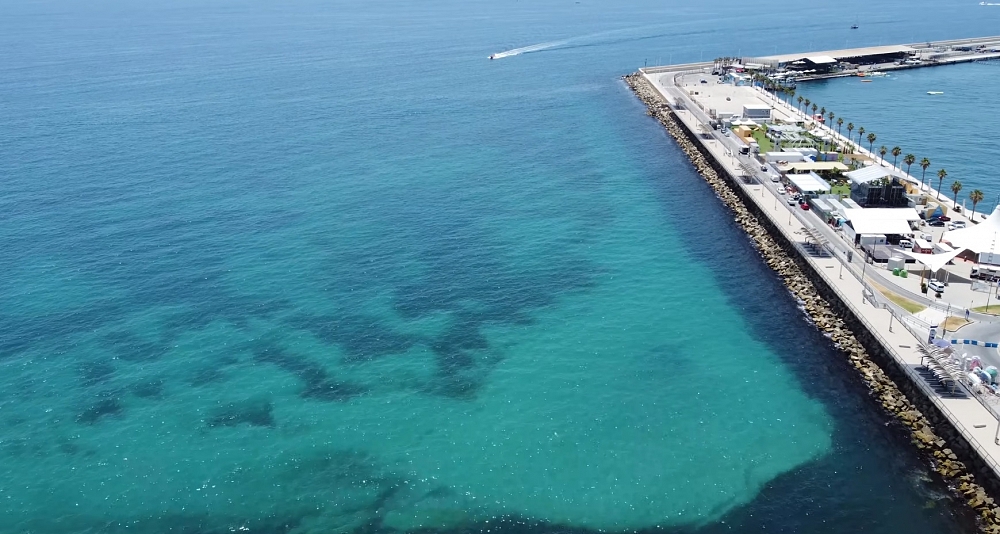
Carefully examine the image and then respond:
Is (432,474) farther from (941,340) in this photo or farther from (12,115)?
(12,115)

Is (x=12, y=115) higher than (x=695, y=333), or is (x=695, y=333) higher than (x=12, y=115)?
(x=12, y=115)

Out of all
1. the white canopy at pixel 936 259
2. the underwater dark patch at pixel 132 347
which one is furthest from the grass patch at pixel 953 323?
the underwater dark patch at pixel 132 347

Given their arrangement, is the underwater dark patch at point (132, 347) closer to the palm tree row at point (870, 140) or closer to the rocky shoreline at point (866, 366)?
the rocky shoreline at point (866, 366)

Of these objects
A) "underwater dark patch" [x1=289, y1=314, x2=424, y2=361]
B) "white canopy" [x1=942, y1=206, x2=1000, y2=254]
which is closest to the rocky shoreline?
"white canopy" [x1=942, y1=206, x2=1000, y2=254]

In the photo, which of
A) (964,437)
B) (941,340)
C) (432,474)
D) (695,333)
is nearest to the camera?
(964,437)

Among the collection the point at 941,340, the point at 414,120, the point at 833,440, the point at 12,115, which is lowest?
the point at 833,440

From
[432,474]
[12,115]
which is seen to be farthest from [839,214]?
[12,115]

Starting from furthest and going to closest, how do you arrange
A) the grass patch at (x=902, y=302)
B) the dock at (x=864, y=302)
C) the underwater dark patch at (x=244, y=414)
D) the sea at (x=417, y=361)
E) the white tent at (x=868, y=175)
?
1. the white tent at (x=868, y=175)
2. the grass patch at (x=902, y=302)
3. the underwater dark patch at (x=244, y=414)
4. the sea at (x=417, y=361)
5. the dock at (x=864, y=302)
